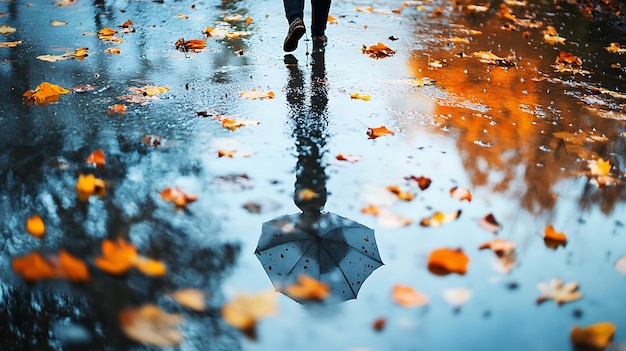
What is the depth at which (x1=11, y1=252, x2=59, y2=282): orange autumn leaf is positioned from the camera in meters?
1.75

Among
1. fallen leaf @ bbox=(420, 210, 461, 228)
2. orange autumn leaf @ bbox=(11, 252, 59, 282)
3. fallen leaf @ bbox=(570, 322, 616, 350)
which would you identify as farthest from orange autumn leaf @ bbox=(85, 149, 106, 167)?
fallen leaf @ bbox=(570, 322, 616, 350)

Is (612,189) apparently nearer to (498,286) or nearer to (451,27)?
(498,286)

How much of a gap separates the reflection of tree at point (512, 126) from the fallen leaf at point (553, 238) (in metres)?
0.17

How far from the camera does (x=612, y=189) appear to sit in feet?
8.20

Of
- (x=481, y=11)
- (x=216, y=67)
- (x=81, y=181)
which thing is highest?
(x=81, y=181)

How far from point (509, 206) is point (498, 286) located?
604 millimetres

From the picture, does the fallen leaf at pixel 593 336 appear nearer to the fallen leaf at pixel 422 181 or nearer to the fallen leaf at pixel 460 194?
the fallen leaf at pixel 460 194

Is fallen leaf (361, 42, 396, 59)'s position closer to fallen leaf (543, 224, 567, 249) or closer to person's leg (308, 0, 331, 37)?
person's leg (308, 0, 331, 37)

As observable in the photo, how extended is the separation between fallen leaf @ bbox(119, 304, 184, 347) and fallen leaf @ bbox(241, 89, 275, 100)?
2011mm

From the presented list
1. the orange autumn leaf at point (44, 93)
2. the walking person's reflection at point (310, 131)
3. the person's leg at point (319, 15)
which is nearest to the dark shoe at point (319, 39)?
the person's leg at point (319, 15)

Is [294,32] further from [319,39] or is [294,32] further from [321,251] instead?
[321,251]

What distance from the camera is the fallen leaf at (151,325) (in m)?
1.50

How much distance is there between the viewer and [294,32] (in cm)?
416

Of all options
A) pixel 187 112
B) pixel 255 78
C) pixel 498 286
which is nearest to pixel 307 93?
pixel 255 78
